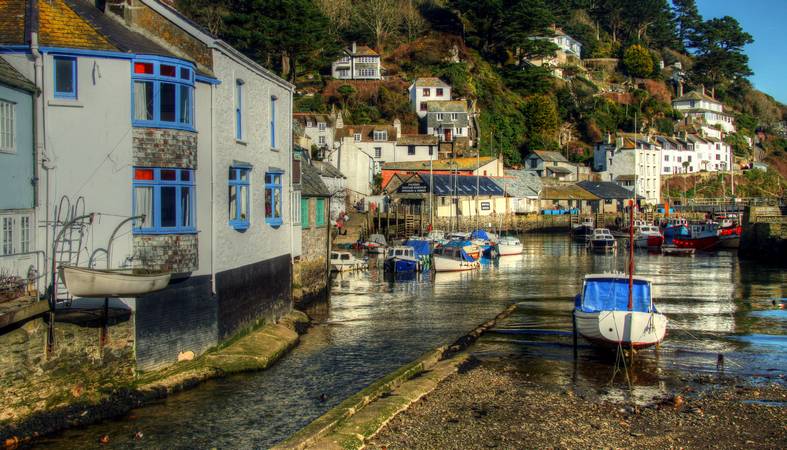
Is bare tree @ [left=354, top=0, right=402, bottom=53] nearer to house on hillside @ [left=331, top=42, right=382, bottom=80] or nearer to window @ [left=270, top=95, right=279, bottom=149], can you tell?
house on hillside @ [left=331, top=42, right=382, bottom=80]

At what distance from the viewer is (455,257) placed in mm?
60094

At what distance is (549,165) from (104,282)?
112521 mm

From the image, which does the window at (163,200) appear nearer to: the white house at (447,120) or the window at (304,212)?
the window at (304,212)

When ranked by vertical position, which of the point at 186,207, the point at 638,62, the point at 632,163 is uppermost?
the point at 638,62

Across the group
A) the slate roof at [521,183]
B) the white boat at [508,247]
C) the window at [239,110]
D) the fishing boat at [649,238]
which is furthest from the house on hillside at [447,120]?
the window at [239,110]

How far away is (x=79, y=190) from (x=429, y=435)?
34.7 ft

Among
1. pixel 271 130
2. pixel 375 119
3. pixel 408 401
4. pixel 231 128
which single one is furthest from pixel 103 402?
pixel 375 119

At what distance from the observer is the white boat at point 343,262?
185 feet

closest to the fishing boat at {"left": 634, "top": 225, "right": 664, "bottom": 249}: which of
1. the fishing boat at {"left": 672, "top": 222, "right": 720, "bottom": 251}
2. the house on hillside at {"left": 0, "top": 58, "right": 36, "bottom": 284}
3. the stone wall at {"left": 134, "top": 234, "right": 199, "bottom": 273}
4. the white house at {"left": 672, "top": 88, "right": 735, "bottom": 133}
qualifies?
the fishing boat at {"left": 672, "top": 222, "right": 720, "bottom": 251}

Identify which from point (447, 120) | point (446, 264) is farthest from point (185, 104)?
point (447, 120)

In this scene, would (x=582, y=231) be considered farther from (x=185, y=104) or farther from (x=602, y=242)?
(x=185, y=104)

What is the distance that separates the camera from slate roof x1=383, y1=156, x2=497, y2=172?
104 m

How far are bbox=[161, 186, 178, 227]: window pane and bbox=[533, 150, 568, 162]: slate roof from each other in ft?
355

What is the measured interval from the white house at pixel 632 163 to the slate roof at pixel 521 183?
19198 mm
